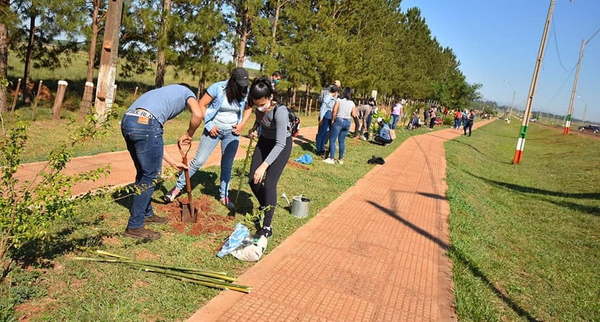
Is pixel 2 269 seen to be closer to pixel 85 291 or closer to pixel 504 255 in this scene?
pixel 85 291

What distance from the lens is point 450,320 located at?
3.52 metres

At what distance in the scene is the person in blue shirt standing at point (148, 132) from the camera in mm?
3736

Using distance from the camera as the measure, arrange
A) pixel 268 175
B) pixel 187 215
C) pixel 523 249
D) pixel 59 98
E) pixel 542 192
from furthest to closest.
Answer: pixel 542 192
pixel 59 98
pixel 523 249
pixel 187 215
pixel 268 175

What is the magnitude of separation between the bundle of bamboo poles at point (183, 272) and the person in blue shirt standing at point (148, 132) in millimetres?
563

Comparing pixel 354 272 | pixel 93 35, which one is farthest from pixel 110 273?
pixel 93 35

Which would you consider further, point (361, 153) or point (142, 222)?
point (361, 153)

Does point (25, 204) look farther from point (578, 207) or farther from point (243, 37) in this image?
point (243, 37)

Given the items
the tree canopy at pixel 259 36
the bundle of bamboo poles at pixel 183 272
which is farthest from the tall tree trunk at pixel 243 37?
the bundle of bamboo poles at pixel 183 272

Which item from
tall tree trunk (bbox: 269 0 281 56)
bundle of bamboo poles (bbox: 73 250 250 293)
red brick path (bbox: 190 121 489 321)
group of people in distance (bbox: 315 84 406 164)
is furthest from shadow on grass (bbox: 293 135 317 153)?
tall tree trunk (bbox: 269 0 281 56)

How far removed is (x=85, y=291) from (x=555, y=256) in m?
5.99

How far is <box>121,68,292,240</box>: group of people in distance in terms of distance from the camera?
3.80 m

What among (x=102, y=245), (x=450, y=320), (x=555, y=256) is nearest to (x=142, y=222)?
(x=102, y=245)

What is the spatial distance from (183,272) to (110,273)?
56 cm

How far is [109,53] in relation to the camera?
10375 mm
